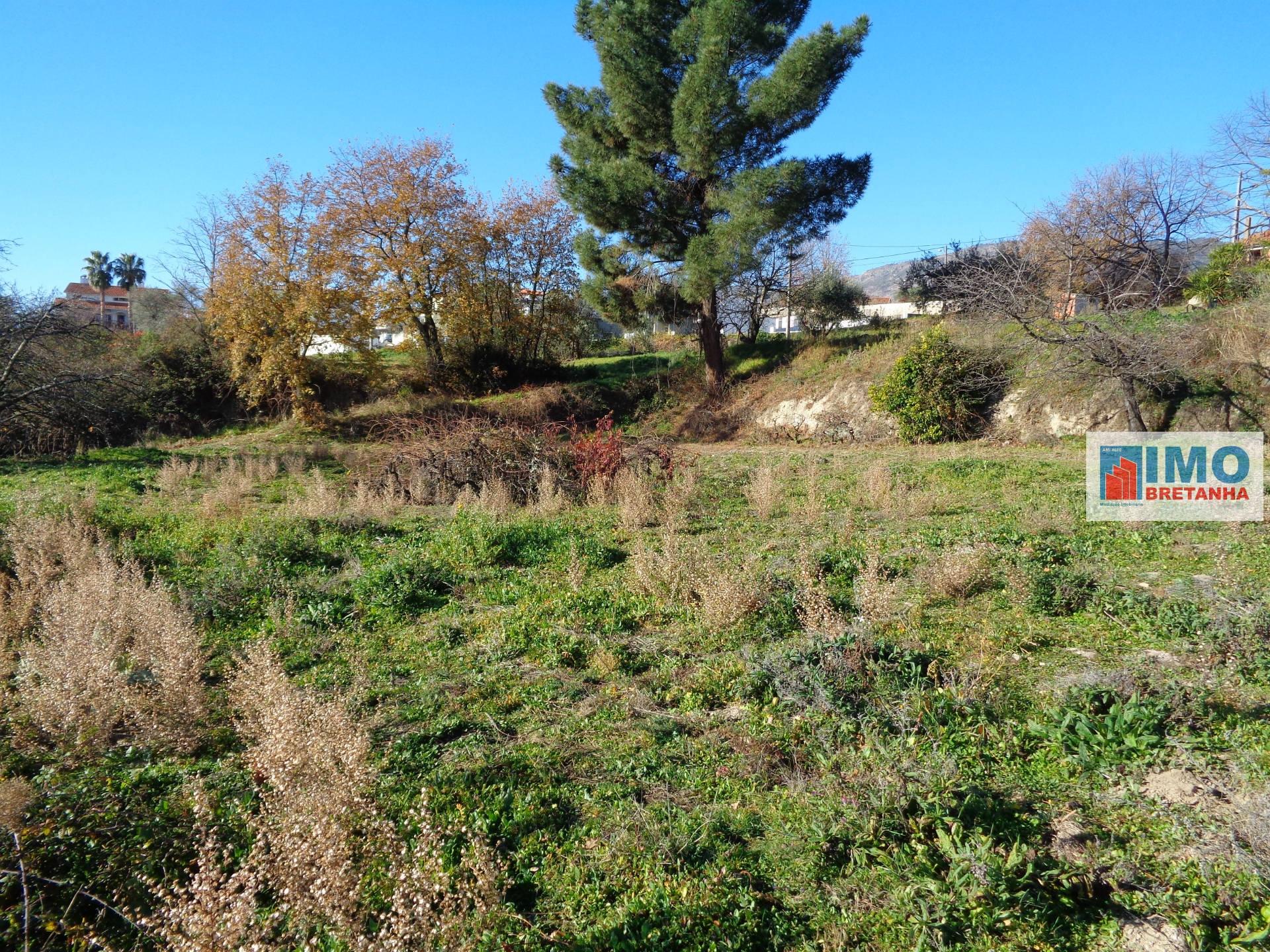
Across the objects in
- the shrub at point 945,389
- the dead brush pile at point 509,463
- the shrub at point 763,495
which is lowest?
the shrub at point 763,495

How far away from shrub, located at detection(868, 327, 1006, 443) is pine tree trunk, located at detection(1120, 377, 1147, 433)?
318 cm

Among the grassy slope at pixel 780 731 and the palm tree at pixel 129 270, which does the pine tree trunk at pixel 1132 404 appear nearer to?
the grassy slope at pixel 780 731

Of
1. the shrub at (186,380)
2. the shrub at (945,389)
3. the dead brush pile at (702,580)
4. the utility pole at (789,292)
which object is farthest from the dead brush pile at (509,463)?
the shrub at (186,380)

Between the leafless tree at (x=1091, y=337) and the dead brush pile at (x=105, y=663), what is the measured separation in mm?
12814

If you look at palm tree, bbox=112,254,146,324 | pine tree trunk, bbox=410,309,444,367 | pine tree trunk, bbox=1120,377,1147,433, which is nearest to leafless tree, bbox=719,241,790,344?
pine tree trunk, bbox=410,309,444,367

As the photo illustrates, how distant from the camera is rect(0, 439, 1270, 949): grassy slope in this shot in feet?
9.57

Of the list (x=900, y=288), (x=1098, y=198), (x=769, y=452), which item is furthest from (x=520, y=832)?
(x=900, y=288)

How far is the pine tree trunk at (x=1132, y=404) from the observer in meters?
12.5

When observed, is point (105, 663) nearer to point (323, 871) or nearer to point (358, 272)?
point (323, 871)

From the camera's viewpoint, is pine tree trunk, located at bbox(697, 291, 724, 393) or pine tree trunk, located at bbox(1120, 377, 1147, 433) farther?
pine tree trunk, located at bbox(697, 291, 724, 393)

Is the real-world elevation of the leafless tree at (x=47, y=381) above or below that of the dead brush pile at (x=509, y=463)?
above

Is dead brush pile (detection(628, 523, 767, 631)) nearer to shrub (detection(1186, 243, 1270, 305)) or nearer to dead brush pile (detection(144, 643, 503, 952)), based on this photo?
dead brush pile (detection(144, 643, 503, 952))

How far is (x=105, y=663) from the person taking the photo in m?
4.43

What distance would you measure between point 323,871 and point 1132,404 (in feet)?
47.5
